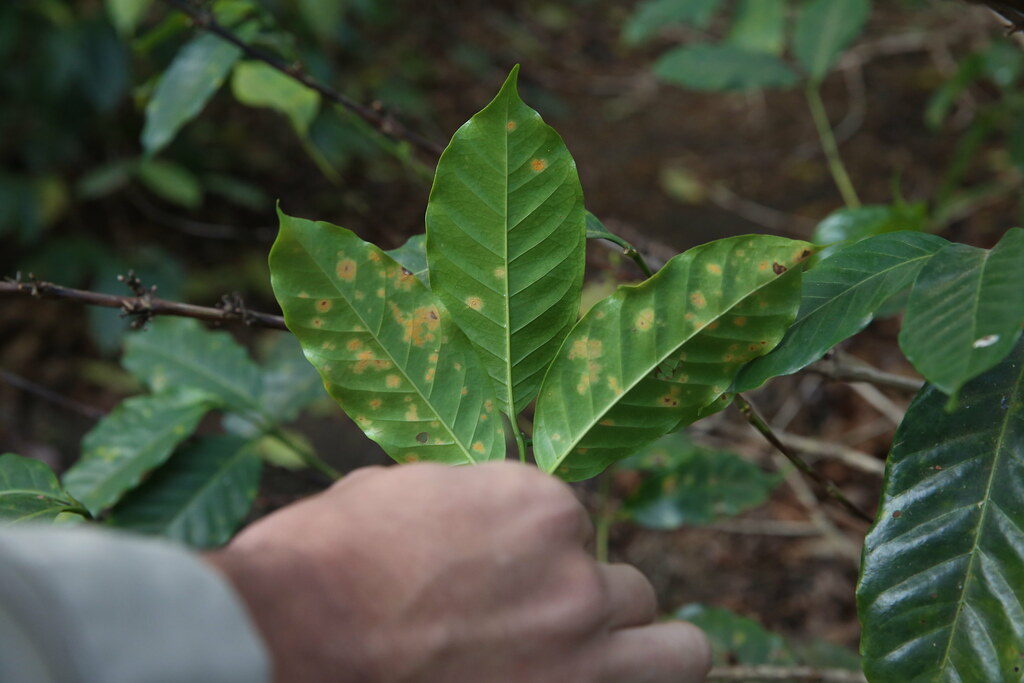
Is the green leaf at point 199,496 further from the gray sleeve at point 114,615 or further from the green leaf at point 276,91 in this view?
the gray sleeve at point 114,615

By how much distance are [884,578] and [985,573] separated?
6cm

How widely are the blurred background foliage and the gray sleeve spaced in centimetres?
102

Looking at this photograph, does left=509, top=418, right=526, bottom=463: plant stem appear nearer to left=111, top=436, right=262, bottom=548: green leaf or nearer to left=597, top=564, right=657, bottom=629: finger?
left=597, top=564, right=657, bottom=629: finger

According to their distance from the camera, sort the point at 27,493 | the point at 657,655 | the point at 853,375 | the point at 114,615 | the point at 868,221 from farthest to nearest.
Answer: the point at 868,221, the point at 853,375, the point at 27,493, the point at 657,655, the point at 114,615

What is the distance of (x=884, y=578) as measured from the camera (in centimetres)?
58

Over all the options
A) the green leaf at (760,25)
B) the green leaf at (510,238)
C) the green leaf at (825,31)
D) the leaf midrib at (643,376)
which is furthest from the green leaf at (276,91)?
the green leaf at (760,25)

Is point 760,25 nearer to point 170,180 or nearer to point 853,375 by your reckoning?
point 853,375

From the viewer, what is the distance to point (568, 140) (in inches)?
145

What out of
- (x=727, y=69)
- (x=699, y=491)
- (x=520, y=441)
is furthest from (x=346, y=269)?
(x=727, y=69)

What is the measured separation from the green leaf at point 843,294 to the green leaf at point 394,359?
0.61 feet

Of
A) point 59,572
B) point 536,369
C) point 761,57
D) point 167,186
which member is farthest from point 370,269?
point 167,186

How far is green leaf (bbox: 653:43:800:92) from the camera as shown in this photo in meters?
1.53

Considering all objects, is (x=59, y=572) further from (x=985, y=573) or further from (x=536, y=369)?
(x=985, y=573)

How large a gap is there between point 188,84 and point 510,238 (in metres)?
0.70
